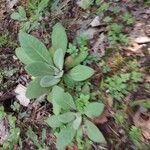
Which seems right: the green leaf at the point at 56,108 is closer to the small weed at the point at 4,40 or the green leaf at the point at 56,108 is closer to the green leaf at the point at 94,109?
the green leaf at the point at 94,109

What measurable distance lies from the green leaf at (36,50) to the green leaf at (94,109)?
606mm

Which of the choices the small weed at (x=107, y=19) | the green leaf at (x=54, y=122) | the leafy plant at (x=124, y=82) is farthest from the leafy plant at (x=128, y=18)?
the green leaf at (x=54, y=122)

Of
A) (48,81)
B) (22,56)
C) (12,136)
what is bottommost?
(12,136)

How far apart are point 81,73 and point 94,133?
0.51m

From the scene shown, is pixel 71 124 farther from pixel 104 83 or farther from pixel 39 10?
pixel 39 10

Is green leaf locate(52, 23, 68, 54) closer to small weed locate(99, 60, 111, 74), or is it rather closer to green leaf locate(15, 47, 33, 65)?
green leaf locate(15, 47, 33, 65)

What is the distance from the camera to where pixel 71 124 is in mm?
2814

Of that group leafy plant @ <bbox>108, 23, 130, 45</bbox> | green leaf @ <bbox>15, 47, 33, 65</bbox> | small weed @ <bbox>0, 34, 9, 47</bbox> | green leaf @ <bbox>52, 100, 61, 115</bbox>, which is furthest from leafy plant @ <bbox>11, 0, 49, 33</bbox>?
green leaf @ <bbox>52, 100, 61, 115</bbox>

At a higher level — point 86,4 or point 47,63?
point 86,4

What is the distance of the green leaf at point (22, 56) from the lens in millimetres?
3143

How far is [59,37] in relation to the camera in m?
3.09

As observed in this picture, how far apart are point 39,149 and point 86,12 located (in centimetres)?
133

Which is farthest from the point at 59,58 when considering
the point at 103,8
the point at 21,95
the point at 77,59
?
the point at 103,8

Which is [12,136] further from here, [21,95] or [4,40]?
[4,40]
